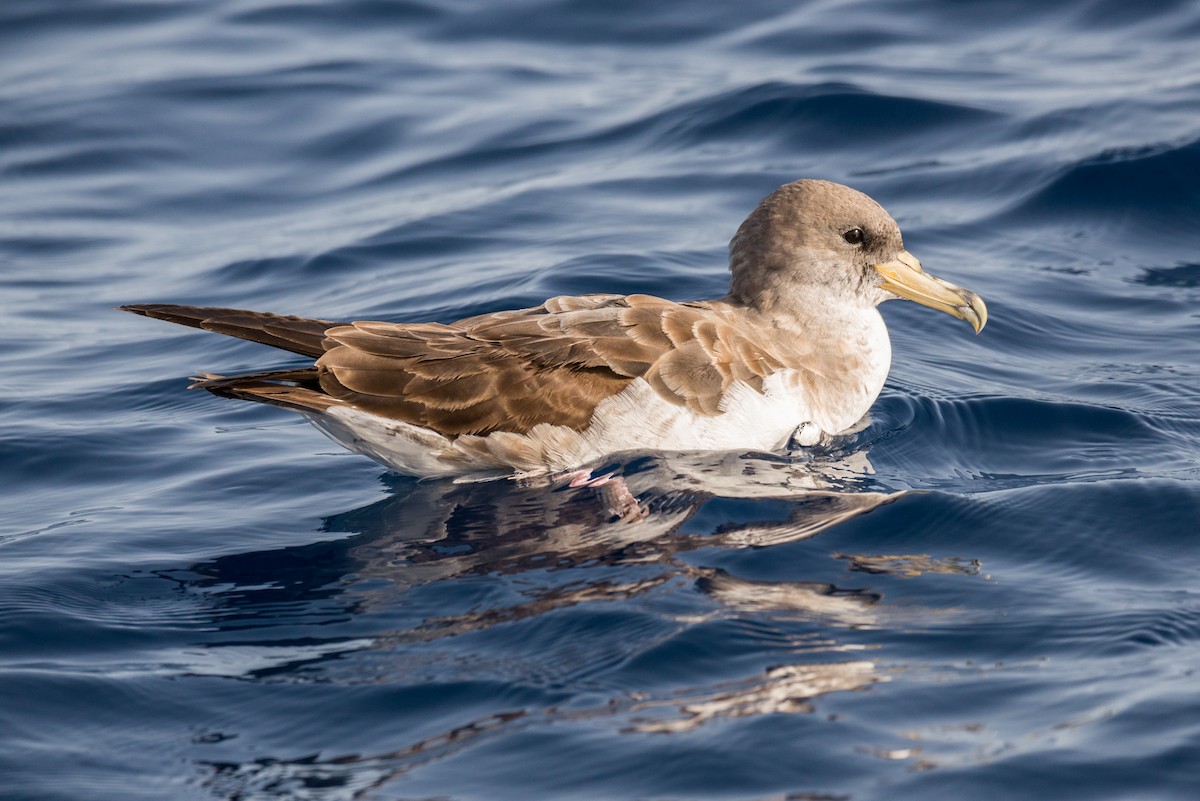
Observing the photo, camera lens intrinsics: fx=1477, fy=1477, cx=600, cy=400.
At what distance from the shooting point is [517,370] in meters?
6.84

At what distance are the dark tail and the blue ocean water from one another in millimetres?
838

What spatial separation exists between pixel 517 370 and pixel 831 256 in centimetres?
187

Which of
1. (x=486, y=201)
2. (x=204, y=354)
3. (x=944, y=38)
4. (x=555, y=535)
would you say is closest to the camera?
(x=555, y=535)

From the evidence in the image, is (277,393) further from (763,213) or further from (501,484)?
(763,213)

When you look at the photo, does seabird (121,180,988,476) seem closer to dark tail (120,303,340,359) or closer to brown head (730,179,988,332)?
dark tail (120,303,340,359)

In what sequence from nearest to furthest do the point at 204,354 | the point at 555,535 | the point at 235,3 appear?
the point at 555,535 → the point at 204,354 → the point at 235,3

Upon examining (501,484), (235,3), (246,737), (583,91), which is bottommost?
(246,737)

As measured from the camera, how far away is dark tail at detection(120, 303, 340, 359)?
6512 mm

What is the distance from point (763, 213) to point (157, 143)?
7.73 metres

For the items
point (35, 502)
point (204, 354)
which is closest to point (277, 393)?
point (35, 502)

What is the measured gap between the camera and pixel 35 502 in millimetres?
7547

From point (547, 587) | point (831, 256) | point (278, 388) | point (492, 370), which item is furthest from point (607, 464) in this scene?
point (831, 256)

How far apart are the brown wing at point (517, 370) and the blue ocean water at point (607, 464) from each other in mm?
377

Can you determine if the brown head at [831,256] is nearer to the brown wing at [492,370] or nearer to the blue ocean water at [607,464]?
the blue ocean water at [607,464]
